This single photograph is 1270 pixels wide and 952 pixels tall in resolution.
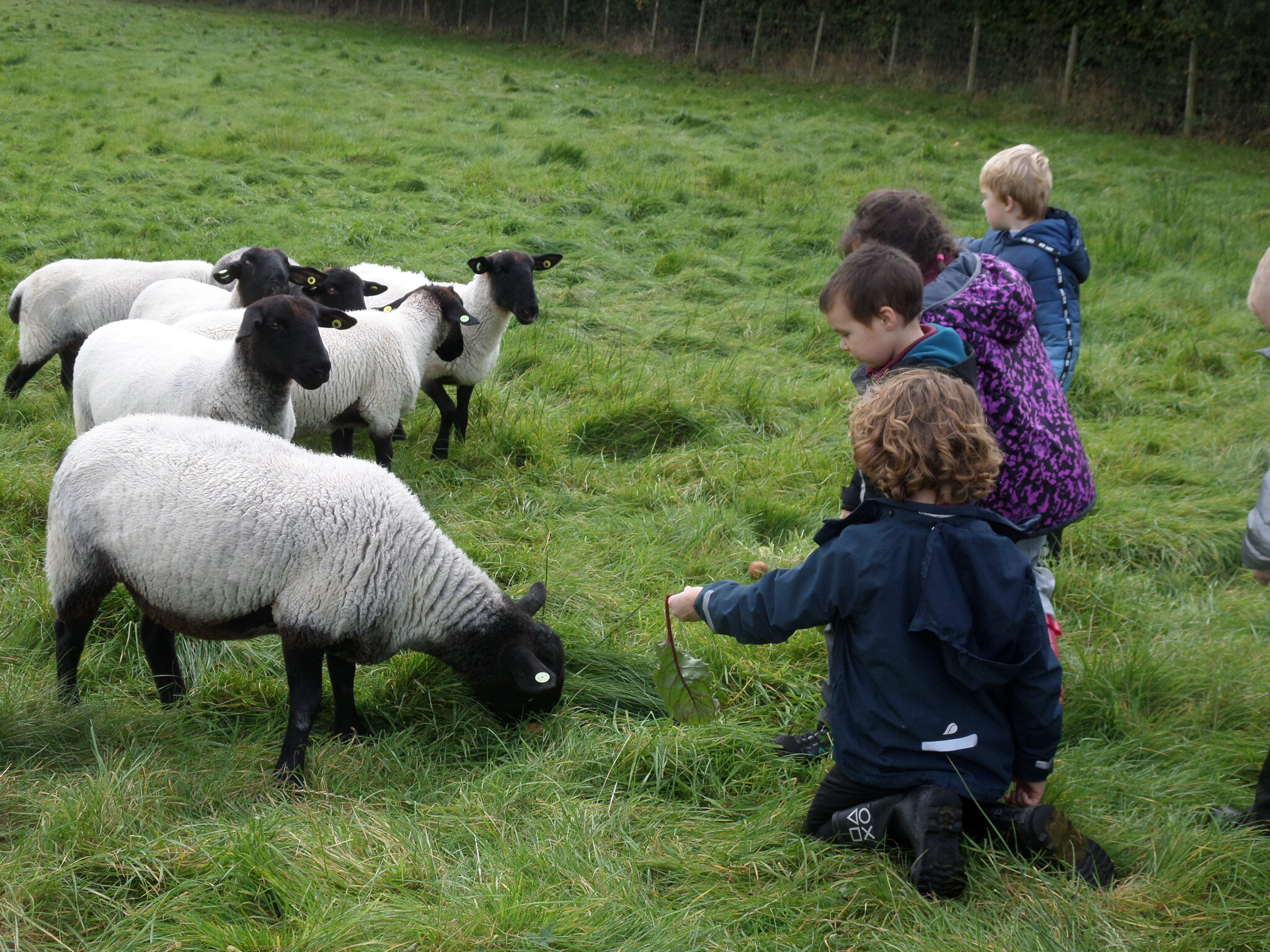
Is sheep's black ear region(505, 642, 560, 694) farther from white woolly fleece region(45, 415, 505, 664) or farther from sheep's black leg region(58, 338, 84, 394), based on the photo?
sheep's black leg region(58, 338, 84, 394)

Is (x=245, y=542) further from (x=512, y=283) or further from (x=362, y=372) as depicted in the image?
(x=512, y=283)

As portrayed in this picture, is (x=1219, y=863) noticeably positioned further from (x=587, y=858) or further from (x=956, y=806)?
(x=587, y=858)

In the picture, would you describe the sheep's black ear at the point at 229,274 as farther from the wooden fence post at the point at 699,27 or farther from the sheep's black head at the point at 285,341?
the wooden fence post at the point at 699,27

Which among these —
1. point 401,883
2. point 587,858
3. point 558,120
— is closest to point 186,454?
point 401,883

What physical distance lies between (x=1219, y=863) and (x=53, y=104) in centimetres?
1644

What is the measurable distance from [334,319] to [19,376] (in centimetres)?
268

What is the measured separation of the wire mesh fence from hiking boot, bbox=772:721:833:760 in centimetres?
1718

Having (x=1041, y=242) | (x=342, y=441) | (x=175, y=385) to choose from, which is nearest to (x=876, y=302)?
(x=1041, y=242)

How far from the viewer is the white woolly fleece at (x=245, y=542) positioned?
11.4ft

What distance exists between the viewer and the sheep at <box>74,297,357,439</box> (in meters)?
4.76

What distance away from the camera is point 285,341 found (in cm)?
475

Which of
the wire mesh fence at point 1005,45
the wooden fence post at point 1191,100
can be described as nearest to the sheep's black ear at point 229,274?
the wire mesh fence at point 1005,45

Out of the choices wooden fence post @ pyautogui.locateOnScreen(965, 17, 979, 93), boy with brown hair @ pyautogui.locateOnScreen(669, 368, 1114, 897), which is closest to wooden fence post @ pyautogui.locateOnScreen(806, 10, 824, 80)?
wooden fence post @ pyautogui.locateOnScreen(965, 17, 979, 93)

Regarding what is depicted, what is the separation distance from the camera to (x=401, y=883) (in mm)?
2590
